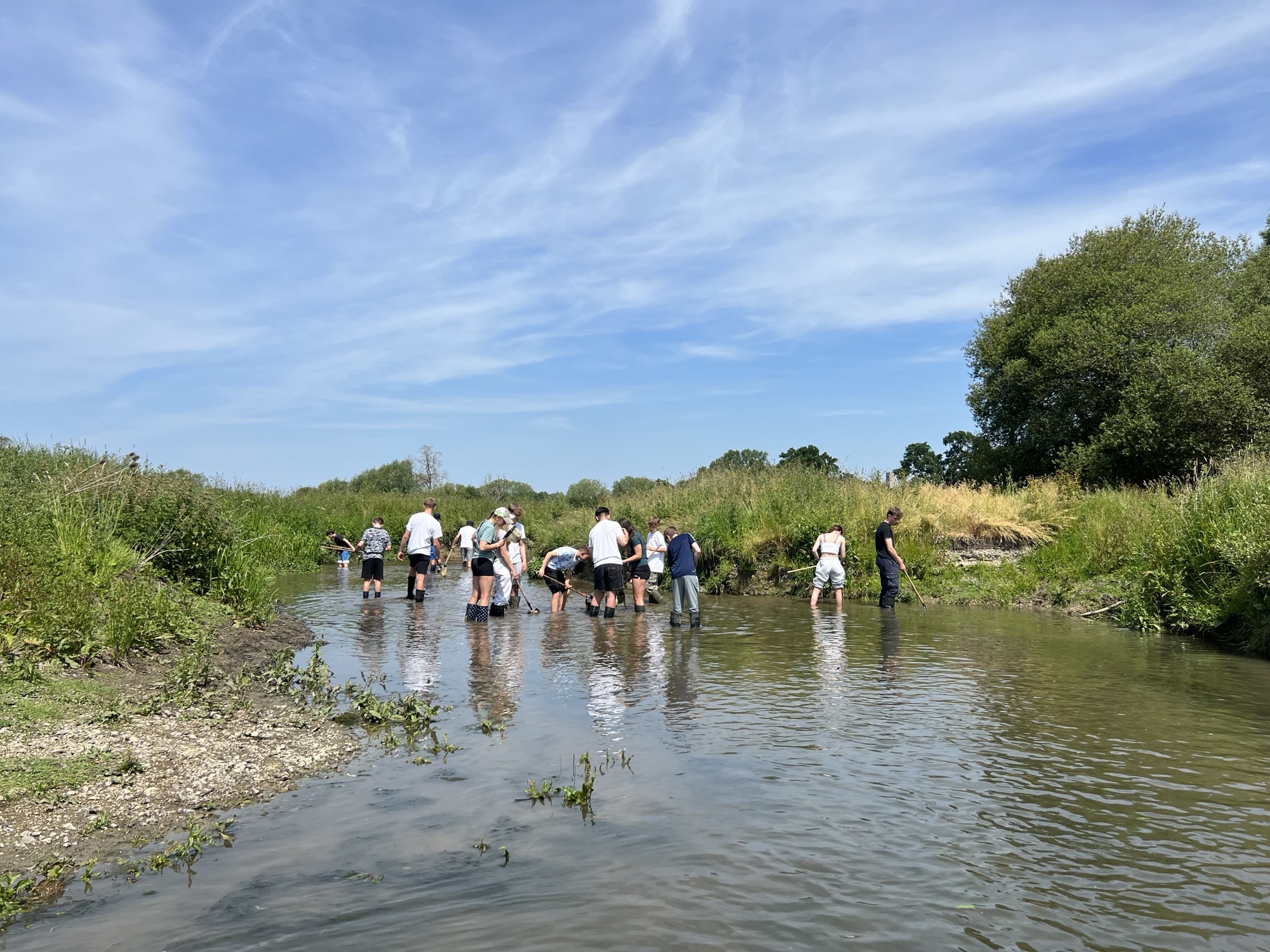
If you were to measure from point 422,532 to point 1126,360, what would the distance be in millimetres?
24356

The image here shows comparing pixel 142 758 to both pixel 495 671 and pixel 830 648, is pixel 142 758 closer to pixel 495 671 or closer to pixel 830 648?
pixel 495 671

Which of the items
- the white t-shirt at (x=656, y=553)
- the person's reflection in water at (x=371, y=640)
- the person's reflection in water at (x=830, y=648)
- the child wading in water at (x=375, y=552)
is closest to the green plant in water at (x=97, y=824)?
the person's reflection in water at (x=371, y=640)

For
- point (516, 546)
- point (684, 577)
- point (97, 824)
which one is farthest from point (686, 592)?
point (97, 824)

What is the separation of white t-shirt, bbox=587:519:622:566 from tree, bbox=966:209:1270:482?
20129 mm

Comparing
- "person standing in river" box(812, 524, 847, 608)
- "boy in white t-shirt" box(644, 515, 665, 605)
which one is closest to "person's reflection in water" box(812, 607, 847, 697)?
"person standing in river" box(812, 524, 847, 608)

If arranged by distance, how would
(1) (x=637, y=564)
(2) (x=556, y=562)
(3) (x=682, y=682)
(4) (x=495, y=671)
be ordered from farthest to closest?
1. (2) (x=556, y=562)
2. (1) (x=637, y=564)
3. (4) (x=495, y=671)
4. (3) (x=682, y=682)

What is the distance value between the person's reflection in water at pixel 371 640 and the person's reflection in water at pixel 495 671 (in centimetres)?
131

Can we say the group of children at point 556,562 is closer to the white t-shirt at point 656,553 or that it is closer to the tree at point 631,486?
the white t-shirt at point 656,553

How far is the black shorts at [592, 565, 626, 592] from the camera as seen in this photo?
59.0 feet

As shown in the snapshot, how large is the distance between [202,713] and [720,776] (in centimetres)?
498

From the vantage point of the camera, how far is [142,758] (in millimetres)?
7262

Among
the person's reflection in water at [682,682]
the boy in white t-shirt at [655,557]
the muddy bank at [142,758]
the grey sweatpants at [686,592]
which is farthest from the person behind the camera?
the boy in white t-shirt at [655,557]

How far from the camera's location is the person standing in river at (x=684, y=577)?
16797mm

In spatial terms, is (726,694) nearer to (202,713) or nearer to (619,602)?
(202,713)
